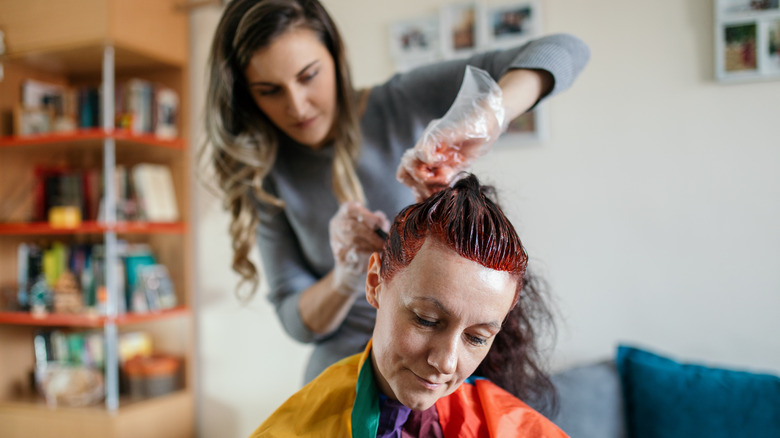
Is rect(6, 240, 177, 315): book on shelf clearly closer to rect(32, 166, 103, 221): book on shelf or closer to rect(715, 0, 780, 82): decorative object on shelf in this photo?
rect(32, 166, 103, 221): book on shelf

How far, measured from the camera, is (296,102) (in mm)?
959

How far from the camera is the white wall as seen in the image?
5.90 ft

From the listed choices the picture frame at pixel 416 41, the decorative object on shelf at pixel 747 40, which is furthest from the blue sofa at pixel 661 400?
the picture frame at pixel 416 41

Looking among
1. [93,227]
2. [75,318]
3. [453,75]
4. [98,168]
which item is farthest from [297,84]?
[98,168]

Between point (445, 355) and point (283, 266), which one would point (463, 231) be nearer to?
point (445, 355)

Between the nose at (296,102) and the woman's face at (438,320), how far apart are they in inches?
14.7

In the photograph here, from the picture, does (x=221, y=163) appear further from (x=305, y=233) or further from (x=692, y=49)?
(x=692, y=49)


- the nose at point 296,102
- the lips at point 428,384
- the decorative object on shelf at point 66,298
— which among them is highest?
the nose at point 296,102

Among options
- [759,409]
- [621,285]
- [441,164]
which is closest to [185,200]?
[621,285]

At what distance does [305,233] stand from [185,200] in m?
1.71

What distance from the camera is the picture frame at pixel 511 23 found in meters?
2.05

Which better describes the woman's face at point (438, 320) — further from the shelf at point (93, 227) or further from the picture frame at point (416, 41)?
the shelf at point (93, 227)

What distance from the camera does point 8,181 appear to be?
258 centimetres

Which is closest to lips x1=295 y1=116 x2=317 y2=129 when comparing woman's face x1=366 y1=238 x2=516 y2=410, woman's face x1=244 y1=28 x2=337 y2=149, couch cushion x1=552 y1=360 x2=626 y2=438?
woman's face x1=244 y1=28 x2=337 y2=149
